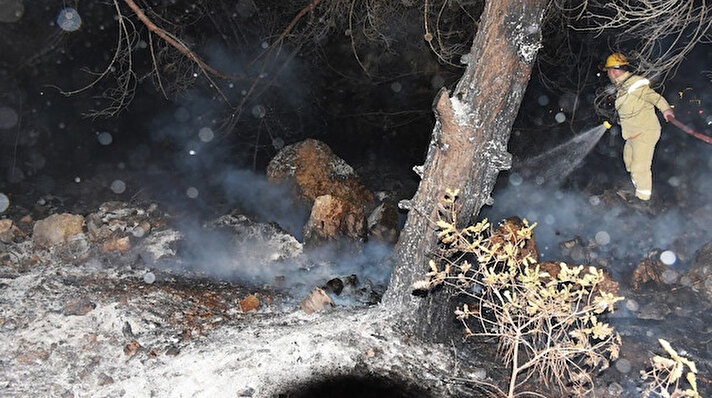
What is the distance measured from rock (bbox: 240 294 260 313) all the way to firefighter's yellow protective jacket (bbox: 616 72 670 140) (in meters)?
5.48

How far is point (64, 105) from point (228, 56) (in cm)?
319

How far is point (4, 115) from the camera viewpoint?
24.2 ft

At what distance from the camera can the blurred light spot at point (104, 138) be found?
28.3ft

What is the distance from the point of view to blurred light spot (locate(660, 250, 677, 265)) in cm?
633

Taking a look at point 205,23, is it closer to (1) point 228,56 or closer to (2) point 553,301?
(1) point 228,56

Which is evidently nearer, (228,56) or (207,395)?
(207,395)

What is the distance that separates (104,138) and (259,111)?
10.3 ft

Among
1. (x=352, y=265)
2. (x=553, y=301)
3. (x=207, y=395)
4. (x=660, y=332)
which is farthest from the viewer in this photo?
(x=352, y=265)

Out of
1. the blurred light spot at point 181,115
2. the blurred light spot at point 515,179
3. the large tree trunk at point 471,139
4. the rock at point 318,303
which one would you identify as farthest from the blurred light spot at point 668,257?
the blurred light spot at point 181,115

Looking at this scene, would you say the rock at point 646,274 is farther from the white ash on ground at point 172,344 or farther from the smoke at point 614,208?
the white ash on ground at point 172,344

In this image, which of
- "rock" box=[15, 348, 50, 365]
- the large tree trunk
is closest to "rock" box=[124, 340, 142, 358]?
"rock" box=[15, 348, 50, 365]

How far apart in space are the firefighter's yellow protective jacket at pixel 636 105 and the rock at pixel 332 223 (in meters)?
4.06

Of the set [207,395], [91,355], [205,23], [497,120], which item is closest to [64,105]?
[205,23]

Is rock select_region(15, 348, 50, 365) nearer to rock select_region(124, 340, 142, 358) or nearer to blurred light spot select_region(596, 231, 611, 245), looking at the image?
rock select_region(124, 340, 142, 358)
